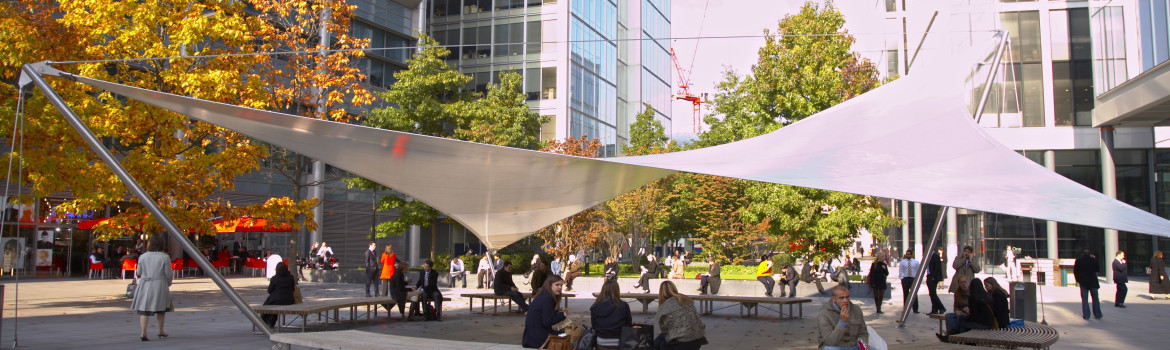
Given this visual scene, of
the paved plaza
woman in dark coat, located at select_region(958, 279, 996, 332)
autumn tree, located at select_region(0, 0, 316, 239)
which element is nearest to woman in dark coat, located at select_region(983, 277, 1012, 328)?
woman in dark coat, located at select_region(958, 279, 996, 332)

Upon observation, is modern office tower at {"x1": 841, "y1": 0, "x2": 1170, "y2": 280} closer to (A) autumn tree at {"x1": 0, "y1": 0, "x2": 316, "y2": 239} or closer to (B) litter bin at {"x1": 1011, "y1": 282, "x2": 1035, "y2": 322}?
(B) litter bin at {"x1": 1011, "y1": 282, "x2": 1035, "y2": 322}

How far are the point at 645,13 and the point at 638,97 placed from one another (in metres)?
5.97

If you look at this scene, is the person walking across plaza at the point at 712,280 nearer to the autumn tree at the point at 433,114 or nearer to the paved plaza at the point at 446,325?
the paved plaza at the point at 446,325

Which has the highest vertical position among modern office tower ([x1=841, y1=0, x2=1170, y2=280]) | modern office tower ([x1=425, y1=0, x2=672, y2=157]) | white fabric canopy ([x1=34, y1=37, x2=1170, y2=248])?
modern office tower ([x1=425, y1=0, x2=672, y2=157])

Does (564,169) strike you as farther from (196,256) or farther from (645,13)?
(645,13)

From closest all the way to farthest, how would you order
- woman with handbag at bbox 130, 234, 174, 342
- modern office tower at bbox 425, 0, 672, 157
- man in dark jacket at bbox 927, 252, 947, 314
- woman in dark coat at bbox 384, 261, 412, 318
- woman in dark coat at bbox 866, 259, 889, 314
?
woman with handbag at bbox 130, 234, 174, 342, woman in dark coat at bbox 384, 261, 412, 318, man in dark jacket at bbox 927, 252, 947, 314, woman in dark coat at bbox 866, 259, 889, 314, modern office tower at bbox 425, 0, 672, 157

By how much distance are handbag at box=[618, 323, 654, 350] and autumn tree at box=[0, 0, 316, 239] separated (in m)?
8.97

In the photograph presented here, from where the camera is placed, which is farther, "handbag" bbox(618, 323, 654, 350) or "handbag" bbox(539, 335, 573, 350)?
"handbag" bbox(618, 323, 654, 350)

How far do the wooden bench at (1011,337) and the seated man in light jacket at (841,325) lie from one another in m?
2.12

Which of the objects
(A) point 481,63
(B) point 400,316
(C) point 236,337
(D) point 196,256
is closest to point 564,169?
(D) point 196,256

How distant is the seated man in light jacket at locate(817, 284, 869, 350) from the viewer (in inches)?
243

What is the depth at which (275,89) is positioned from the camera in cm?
1664

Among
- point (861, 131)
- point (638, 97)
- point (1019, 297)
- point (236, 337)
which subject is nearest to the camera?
point (861, 131)

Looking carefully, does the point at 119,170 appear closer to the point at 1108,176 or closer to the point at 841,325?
the point at 841,325
